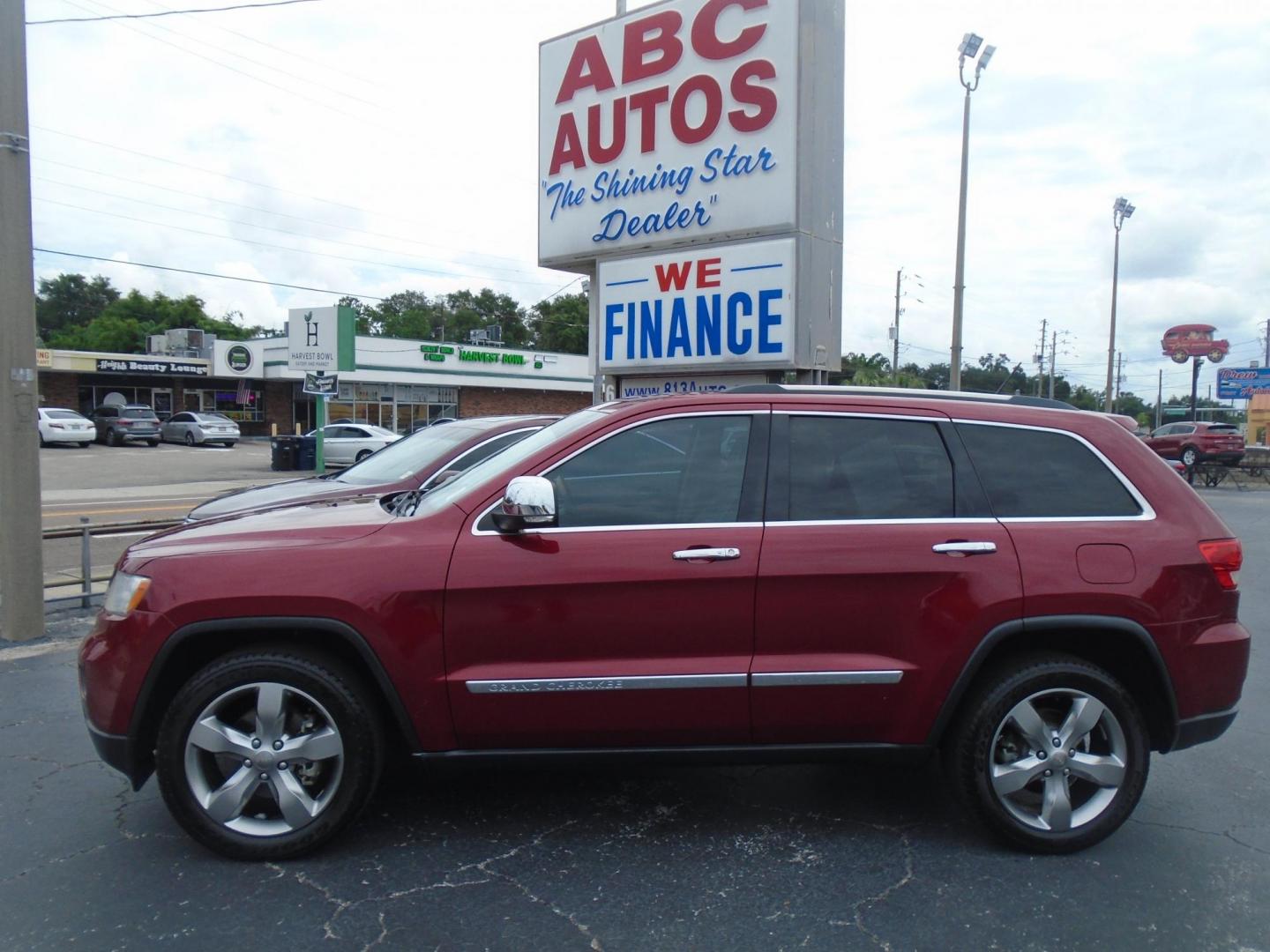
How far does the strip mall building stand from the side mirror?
1595 inches

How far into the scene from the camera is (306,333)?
22109 mm

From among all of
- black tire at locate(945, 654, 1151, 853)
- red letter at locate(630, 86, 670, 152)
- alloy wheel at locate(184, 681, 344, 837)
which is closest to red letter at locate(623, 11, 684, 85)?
red letter at locate(630, 86, 670, 152)

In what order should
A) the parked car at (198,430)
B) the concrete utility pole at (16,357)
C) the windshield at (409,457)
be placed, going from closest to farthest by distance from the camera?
the concrete utility pole at (16,357)
the windshield at (409,457)
the parked car at (198,430)

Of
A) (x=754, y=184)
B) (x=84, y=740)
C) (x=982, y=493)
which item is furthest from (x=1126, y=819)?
(x=754, y=184)

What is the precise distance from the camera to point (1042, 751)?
357 centimetres

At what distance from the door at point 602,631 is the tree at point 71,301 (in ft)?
296

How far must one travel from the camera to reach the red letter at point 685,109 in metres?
9.17

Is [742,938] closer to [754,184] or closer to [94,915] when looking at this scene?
[94,915]

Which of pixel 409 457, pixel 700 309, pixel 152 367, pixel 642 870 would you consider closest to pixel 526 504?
pixel 642 870

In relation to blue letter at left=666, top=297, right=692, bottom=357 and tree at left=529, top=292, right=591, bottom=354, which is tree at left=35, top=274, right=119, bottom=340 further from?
blue letter at left=666, top=297, right=692, bottom=357

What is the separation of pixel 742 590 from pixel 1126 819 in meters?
1.95

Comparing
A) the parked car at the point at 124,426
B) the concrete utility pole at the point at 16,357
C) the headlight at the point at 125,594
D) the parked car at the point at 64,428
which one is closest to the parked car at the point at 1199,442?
the concrete utility pole at the point at 16,357

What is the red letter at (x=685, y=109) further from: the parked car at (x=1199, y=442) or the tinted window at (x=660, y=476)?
the parked car at (x=1199, y=442)

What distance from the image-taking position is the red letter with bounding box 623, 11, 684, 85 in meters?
9.30
